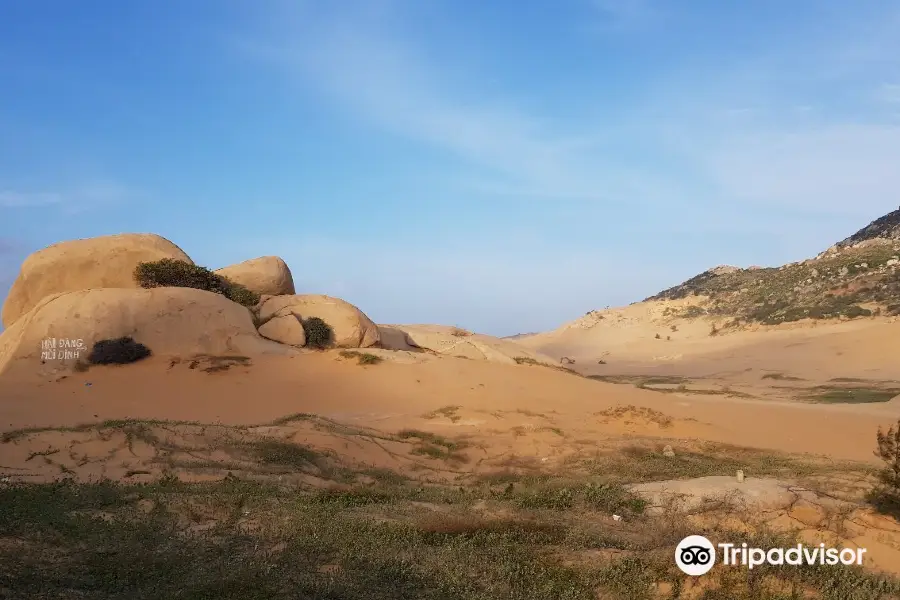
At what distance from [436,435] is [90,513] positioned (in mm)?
7385

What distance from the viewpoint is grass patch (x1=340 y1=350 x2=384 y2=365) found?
18319mm

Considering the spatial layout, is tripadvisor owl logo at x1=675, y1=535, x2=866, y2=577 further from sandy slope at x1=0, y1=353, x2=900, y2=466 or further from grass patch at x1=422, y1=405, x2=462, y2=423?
grass patch at x1=422, y1=405, x2=462, y2=423

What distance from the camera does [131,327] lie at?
693 inches

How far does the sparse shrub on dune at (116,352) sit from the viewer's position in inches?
660

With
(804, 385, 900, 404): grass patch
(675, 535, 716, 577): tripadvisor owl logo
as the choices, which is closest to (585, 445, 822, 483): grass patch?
(675, 535, 716, 577): tripadvisor owl logo

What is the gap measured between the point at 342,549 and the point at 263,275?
18.8 m

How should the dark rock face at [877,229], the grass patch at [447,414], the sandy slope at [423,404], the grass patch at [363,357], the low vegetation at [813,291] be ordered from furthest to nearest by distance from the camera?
1. the dark rock face at [877,229]
2. the low vegetation at [813,291]
3. the grass patch at [363,357]
4. the grass patch at [447,414]
5. the sandy slope at [423,404]

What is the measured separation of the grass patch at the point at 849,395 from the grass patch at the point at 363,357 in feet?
45.7

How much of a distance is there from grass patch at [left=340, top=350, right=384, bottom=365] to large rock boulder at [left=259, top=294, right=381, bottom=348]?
2224 millimetres

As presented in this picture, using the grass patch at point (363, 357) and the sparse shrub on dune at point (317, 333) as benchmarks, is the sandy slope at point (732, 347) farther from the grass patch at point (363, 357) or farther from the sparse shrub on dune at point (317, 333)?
the sparse shrub on dune at point (317, 333)

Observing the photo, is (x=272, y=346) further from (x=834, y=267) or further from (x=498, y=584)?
(x=834, y=267)

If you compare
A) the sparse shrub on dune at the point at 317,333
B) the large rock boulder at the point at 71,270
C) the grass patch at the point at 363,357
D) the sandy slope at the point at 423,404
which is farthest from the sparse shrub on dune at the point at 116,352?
the grass patch at the point at 363,357

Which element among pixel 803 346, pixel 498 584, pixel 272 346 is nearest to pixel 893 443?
pixel 498 584

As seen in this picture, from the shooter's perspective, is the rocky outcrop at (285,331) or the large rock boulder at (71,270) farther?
the large rock boulder at (71,270)
